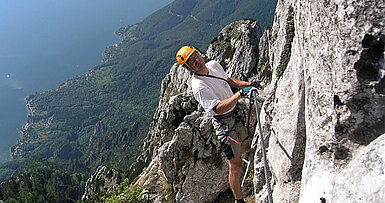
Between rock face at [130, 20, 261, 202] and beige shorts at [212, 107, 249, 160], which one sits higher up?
beige shorts at [212, 107, 249, 160]

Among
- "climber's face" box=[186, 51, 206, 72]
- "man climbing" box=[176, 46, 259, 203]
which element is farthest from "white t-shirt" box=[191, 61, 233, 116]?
"climber's face" box=[186, 51, 206, 72]

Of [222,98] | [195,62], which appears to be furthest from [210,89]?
[195,62]

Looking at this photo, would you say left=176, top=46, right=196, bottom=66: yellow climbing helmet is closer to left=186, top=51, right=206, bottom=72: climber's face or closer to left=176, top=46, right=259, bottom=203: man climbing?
left=176, top=46, right=259, bottom=203: man climbing

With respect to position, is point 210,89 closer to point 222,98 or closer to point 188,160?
point 222,98

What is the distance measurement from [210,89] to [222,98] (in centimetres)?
80

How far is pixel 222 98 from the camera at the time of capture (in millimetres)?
10750

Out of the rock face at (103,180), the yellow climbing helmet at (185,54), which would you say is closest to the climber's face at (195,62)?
the yellow climbing helmet at (185,54)

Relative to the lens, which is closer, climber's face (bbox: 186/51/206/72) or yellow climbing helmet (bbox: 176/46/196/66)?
yellow climbing helmet (bbox: 176/46/196/66)

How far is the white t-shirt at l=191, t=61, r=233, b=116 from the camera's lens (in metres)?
9.94

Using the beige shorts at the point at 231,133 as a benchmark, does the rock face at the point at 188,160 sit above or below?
below

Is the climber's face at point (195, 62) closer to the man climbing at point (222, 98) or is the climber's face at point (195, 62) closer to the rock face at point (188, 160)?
the man climbing at point (222, 98)

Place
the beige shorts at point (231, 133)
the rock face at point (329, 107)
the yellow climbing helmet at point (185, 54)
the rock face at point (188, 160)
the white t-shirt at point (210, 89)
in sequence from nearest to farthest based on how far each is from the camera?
the rock face at point (329, 107), the white t-shirt at point (210, 89), the yellow climbing helmet at point (185, 54), the beige shorts at point (231, 133), the rock face at point (188, 160)

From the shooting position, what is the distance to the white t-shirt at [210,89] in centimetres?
994

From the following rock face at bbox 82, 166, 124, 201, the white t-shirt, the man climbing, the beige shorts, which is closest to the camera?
the man climbing
